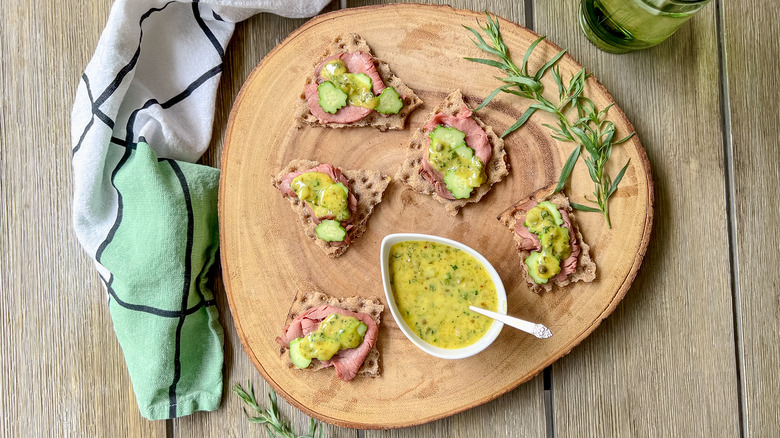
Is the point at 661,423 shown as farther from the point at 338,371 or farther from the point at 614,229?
the point at 338,371

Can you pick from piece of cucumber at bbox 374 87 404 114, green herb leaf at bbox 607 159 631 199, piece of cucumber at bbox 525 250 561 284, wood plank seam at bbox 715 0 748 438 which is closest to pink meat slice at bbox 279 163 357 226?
piece of cucumber at bbox 374 87 404 114

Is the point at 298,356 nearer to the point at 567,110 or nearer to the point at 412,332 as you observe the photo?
the point at 412,332

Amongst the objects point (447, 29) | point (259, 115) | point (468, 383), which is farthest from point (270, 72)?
point (468, 383)

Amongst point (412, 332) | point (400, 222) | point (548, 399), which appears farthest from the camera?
point (548, 399)

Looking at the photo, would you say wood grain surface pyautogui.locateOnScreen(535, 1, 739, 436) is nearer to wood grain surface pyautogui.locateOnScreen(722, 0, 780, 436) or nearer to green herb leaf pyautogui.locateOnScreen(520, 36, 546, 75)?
wood grain surface pyautogui.locateOnScreen(722, 0, 780, 436)

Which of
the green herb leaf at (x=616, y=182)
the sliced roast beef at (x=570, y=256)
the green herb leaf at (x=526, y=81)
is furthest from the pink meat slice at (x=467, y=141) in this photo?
the green herb leaf at (x=616, y=182)

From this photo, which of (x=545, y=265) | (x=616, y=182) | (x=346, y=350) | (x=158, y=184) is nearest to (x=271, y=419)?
(x=346, y=350)

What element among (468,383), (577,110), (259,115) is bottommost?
(468,383)
